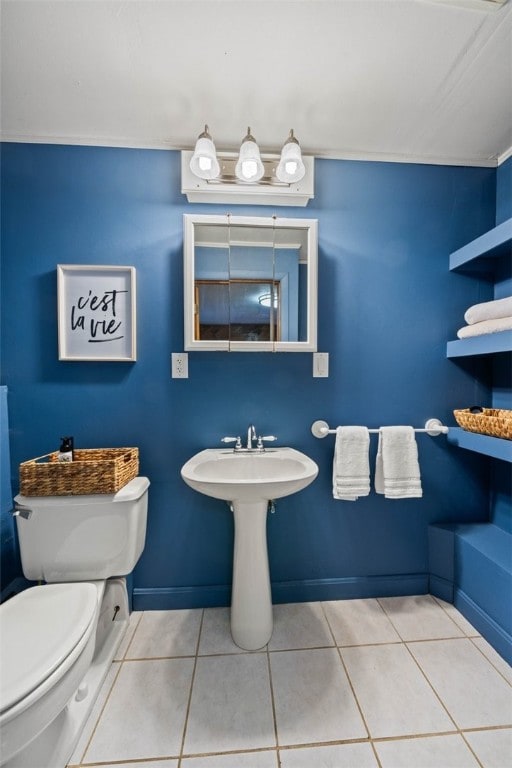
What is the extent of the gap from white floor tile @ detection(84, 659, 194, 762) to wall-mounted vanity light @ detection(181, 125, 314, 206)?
74.1 inches

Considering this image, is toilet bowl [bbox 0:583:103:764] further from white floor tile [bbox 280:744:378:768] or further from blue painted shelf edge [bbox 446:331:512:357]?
blue painted shelf edge [bbox 446:331:512:357]

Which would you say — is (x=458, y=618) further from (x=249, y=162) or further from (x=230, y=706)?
(x=249, y=162)

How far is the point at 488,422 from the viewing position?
1.17 m

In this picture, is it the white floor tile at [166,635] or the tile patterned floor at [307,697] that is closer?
the tile patterned floor at [307,697]

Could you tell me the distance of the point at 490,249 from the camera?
1197 millimetres

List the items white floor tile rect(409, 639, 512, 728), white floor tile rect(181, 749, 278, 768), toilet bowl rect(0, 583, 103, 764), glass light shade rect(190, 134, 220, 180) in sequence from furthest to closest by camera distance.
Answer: glass light shade rect(190, 134, 220, 180), white floor tile rect(409, 639, 512, 728), white floor tile rect(181, 749, 278, 768), toilet bowl rect(0, 583, 103, 764)

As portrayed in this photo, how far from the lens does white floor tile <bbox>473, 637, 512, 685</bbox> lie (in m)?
1.05

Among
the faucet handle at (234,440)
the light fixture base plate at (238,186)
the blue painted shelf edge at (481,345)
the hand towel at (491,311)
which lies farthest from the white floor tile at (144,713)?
the light fixture base plate at (238,186)

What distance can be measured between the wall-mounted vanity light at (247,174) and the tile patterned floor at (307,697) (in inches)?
73.5

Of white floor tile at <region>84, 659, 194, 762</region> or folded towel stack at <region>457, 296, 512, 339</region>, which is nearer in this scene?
white floor tile at <region>84, 659, 194, 762</region>

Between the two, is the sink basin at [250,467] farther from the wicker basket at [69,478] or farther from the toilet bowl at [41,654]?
the toilet bowl at [41,654]

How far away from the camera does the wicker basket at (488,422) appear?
1112 mm

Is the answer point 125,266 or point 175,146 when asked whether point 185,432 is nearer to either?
point 125,266

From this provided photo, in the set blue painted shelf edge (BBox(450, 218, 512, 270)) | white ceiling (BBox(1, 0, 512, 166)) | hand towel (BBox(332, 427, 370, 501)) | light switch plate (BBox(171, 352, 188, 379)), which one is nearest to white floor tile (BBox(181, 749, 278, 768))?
hand towel (BBox(332, 427, 370, 501))
